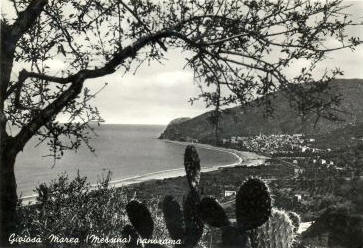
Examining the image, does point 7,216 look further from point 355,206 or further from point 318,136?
point 318,136

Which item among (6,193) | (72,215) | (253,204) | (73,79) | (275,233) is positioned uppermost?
(73,79)

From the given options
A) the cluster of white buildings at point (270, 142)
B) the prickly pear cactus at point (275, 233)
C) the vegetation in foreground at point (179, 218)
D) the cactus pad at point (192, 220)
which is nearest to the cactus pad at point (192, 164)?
the vegetation in foreground at point (179, 218)

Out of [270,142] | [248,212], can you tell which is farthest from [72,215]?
[270,142]

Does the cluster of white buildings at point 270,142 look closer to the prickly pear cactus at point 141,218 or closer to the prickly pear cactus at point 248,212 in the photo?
the prickly pear cactus at point 141,218

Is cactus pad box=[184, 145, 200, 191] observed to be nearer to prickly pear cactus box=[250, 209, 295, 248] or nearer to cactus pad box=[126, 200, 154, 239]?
cactus pad box=[126, 200, 154, 239]

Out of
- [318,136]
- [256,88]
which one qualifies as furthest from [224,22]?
[318,136]

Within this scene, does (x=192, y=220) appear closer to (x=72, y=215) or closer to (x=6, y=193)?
(x=6, y=193)
